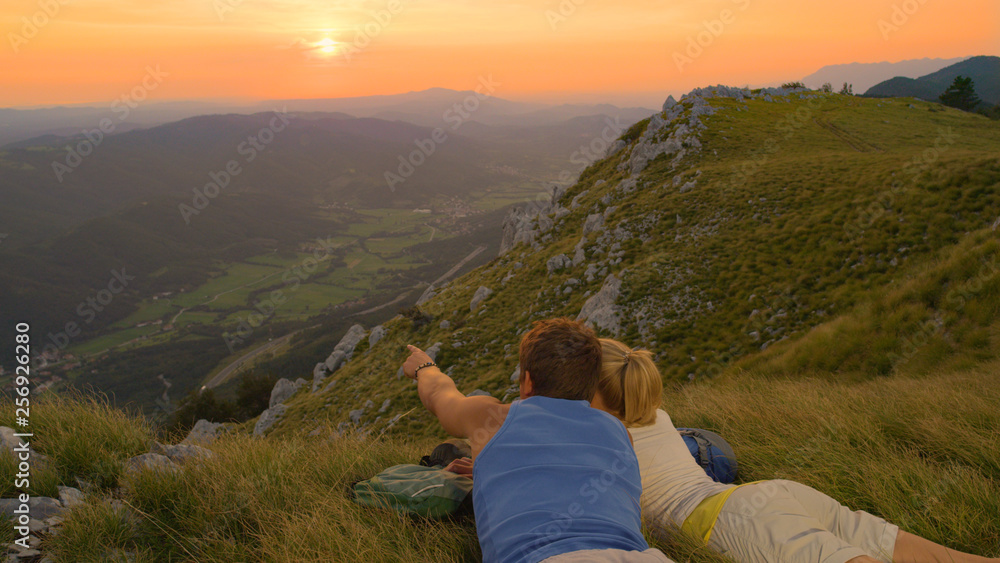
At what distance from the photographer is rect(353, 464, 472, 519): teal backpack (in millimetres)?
3512

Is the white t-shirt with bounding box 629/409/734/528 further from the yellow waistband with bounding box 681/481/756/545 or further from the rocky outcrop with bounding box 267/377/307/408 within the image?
the rocky outcrop with bounding box 267/377/307/408

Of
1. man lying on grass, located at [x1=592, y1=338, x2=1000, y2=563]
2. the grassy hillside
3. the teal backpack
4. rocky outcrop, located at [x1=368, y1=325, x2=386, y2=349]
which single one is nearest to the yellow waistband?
man lying on grass, located at [x1=592, y1=338, x2=1000, y2=563]

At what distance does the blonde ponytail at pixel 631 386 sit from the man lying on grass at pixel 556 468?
78 cm

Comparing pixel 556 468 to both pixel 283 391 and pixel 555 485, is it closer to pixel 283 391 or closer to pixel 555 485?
pixel 555 485

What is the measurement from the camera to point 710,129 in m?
38.4

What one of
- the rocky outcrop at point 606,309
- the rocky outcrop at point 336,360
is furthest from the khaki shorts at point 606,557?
the rocky outcrop at point 336,360

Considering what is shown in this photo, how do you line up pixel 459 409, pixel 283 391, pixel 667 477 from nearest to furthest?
pixel 459 409
pixel 667 477
pixel 283 391

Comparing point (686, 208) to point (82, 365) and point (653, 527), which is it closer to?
point (653, 527)

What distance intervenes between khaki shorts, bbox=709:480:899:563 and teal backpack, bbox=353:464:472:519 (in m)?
1.96

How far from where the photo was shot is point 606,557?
213 cm

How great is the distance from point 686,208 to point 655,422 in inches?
992

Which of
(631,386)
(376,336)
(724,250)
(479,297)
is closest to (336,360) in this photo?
(376,336)

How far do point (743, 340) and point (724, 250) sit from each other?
6.96 meters

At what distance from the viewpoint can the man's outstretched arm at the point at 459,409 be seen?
3.06 m
